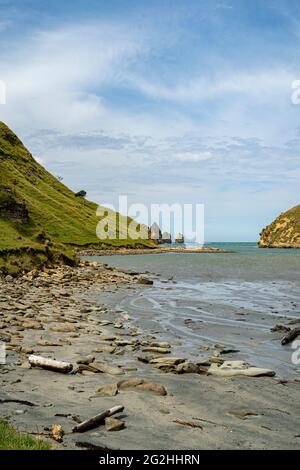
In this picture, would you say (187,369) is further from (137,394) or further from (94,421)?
(94,421)

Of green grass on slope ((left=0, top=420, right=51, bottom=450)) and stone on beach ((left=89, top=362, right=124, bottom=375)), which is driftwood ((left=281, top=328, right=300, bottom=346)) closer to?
stone on beach ((left=89, top=362, right=124, bottom=375))

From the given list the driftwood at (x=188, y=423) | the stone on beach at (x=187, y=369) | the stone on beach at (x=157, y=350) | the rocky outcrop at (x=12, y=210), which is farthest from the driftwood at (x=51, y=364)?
the rocky outcrop at (x=12, y=210)

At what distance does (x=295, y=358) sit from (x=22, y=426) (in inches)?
382

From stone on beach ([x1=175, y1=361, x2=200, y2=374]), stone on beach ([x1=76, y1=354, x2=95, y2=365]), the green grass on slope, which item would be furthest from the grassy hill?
the green grass on slope

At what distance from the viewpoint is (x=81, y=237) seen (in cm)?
16588

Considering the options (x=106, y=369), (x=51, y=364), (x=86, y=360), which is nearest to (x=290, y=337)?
(x=106, y=369)

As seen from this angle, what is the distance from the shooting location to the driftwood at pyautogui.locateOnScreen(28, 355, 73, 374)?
11.3 m

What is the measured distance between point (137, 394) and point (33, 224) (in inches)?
1965

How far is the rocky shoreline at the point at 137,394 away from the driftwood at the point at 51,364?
0.15 meters

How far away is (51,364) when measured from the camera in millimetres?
11445

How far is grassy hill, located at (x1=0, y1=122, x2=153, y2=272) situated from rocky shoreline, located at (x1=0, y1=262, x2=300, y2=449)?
24580mm

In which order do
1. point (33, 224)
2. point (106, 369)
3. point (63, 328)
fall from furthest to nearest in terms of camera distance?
point (33, 224) → point (63, 328) → point (106, 369)
